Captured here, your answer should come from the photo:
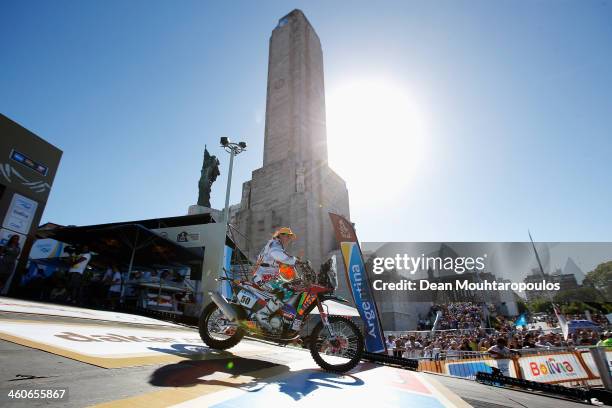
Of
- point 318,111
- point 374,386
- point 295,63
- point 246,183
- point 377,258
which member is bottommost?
point 374,386

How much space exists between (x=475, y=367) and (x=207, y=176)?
3580 centimetres

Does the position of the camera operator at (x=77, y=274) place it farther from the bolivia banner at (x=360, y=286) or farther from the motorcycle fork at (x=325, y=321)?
the motorcycle fork at (x=325, y=321)

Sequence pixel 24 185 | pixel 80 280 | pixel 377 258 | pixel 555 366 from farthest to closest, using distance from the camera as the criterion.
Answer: pixel 377 258 < pixel 24 185 < pixel 80 280 < pixel 555 366

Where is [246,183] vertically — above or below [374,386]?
above

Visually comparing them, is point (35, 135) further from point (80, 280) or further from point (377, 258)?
point (377, 258)

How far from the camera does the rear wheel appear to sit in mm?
4484

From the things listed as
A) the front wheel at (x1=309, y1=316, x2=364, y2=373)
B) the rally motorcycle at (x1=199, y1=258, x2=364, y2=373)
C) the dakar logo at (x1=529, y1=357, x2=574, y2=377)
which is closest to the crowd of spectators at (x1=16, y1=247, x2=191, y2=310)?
the rally motorcycle at (x1=199, y1=258, x2=364, y2=373)

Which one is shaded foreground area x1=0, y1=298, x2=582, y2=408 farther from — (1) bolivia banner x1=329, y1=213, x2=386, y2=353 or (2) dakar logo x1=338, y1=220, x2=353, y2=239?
(2) dakar logo x1=338, y1=220, x2=353, y2=239

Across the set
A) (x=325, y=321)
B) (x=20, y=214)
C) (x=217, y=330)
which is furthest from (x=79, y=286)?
(x=325, y=321)

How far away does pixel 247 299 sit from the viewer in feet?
14.2

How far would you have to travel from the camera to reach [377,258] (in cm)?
2994

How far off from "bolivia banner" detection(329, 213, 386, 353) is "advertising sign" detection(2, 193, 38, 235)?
17.1 metres

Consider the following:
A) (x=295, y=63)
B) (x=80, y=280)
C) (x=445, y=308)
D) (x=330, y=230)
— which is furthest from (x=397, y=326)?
(x=295, y=63)

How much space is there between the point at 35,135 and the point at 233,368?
2166 centimetres
